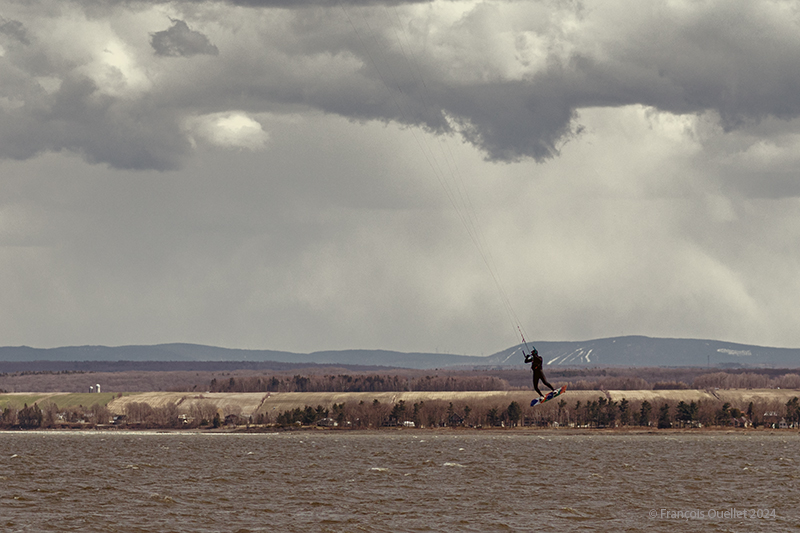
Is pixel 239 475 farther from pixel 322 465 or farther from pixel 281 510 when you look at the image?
pixel 281 510

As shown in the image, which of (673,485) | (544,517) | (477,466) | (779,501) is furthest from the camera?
(477,466)

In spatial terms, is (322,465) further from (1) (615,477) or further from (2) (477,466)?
(1) (615,477)

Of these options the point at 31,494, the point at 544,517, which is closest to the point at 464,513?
the point at 544,517

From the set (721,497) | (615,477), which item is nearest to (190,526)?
(721,497)

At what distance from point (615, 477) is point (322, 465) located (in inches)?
2415

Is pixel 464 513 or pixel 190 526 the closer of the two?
pixel 190 526

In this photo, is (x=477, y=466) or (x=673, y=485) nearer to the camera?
(x=673, y=485)

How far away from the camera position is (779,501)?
12362 cm

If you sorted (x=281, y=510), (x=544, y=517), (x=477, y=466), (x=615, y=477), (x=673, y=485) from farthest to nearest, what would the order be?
(x=477, y=466)
(x=615, y=477)
(x=673, y=485)
(x=281, y=510)
(x=544, y=517)

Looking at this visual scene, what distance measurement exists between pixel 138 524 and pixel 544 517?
41327 mm

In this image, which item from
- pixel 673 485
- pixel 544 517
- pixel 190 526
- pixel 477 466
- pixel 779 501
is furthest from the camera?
pixel 477 466

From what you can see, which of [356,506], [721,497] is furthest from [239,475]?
[721,497]

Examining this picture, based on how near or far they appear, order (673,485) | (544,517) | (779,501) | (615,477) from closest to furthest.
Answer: (544,517) → (779,501) → (673,485) → (615,477)

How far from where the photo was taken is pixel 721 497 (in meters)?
129
